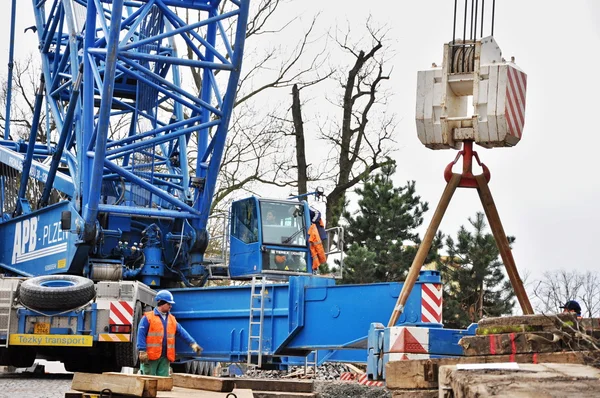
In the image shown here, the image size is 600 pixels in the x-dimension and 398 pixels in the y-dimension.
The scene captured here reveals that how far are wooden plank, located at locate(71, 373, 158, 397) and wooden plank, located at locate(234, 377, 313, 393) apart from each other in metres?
1.53

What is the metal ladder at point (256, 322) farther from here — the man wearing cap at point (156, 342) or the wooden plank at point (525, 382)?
the wooden plank at point (525, 382)

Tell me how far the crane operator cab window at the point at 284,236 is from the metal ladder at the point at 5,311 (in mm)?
4778

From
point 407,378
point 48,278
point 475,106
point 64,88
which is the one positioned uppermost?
point 64,88

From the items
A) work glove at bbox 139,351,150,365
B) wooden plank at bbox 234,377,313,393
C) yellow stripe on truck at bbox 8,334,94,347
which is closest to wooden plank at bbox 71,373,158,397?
wooden plank at bbox 234,377,313,393

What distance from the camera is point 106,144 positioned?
1772 centimetres

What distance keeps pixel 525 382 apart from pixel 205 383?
3.88 meters

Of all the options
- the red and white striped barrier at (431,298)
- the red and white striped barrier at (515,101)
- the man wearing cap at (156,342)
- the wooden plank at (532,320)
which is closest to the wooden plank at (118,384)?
the wooden plank at (532,320)

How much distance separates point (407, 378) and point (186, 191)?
1235cm

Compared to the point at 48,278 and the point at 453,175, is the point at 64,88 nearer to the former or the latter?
the point at 48,278

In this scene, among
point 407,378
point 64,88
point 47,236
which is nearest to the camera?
point 407,378

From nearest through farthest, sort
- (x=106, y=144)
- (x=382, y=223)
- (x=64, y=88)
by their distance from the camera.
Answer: (x=106, y=144)
(x=64, y=88)
(x=382, y=223)

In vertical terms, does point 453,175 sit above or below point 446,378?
above

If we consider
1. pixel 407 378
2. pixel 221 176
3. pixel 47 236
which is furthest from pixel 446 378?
pixel 221 176

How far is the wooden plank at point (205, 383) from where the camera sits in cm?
877
